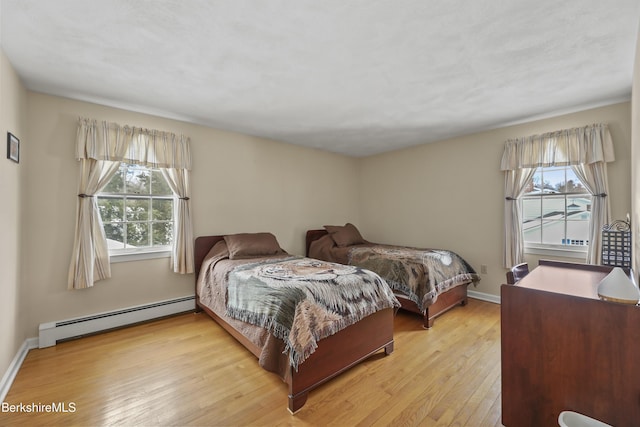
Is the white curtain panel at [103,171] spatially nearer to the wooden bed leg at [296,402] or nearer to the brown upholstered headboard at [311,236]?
the brown upholstered headboard at [311,236]

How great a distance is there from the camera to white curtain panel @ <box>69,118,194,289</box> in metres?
2.65

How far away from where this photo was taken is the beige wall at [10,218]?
1.92m

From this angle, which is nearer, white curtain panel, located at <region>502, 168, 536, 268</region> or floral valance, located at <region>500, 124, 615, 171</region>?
floral valance, located at <region>500, 124, 615, 171</region>

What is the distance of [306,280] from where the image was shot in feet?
7.12

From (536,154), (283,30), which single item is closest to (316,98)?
(283,30)

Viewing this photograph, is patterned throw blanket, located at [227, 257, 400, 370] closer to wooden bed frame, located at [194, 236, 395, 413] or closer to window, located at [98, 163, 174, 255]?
wooden bed frame, located at [194, 236, 395, 413]

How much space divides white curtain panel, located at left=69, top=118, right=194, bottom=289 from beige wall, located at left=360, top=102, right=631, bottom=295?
3.43 meters

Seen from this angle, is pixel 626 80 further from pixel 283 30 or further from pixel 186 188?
pixel 186 188

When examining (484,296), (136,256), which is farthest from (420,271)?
(136,256)

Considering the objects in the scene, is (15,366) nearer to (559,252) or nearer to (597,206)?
(559,252)

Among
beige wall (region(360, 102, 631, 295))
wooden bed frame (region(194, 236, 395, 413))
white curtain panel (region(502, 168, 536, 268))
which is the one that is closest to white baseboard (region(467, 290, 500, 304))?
beige wall (region(360, 102, 631, 295))

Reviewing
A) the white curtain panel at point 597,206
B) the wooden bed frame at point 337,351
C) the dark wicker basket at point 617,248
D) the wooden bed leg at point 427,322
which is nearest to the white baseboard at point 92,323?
the wooden bed frame at point 337,351

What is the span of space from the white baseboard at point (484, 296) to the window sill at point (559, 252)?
2.40 feet

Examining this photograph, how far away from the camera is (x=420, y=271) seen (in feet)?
9.98
